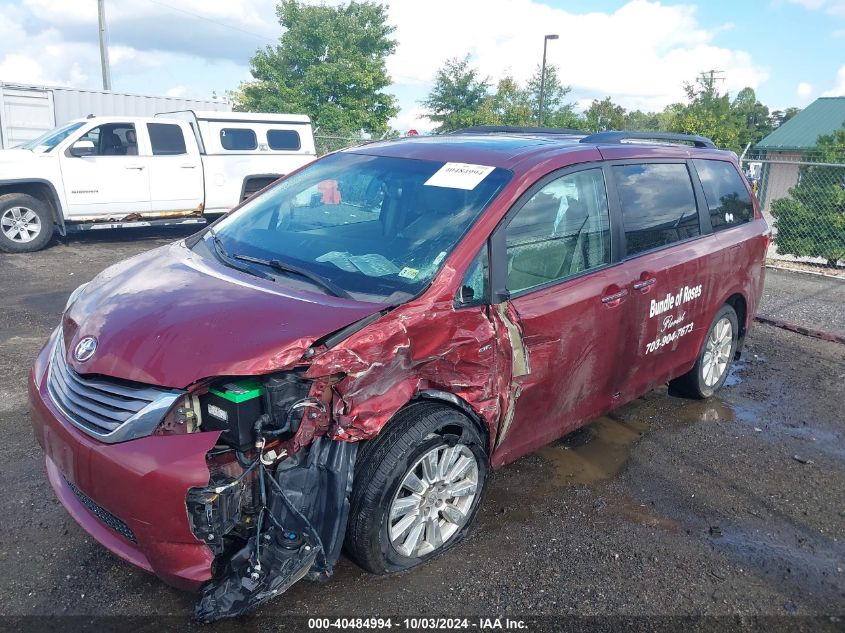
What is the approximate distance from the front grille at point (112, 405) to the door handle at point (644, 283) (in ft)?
8.61

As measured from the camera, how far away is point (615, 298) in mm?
3771

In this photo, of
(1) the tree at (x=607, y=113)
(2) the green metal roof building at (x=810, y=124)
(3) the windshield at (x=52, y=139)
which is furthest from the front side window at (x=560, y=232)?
(1) the tree at (x=607, y=113)

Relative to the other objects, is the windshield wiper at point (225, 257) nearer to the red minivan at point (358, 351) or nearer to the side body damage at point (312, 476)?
the red minivan at point (358, 351)

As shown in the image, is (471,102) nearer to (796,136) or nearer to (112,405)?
(796,136)

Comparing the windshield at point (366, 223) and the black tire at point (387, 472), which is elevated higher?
the windshield at point (366, 223)

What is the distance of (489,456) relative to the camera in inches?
131

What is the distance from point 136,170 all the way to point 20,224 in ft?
6.20

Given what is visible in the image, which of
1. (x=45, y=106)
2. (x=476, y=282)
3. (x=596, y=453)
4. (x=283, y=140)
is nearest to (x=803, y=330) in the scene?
(x=596, y=453)

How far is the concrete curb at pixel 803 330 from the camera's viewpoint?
707 cm

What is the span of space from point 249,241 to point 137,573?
168cm

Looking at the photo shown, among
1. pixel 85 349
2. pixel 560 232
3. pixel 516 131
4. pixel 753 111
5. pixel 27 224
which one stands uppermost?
pixel 753 111

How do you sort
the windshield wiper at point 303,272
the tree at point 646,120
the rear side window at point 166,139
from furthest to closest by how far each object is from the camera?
the tree at point 646,120
the rear side window at point 166,139
the windshield wiper at point 303,272

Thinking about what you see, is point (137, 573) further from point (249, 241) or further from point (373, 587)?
point (249, 241)

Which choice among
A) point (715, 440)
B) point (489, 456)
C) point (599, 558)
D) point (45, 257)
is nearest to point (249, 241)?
point (489, 456)
